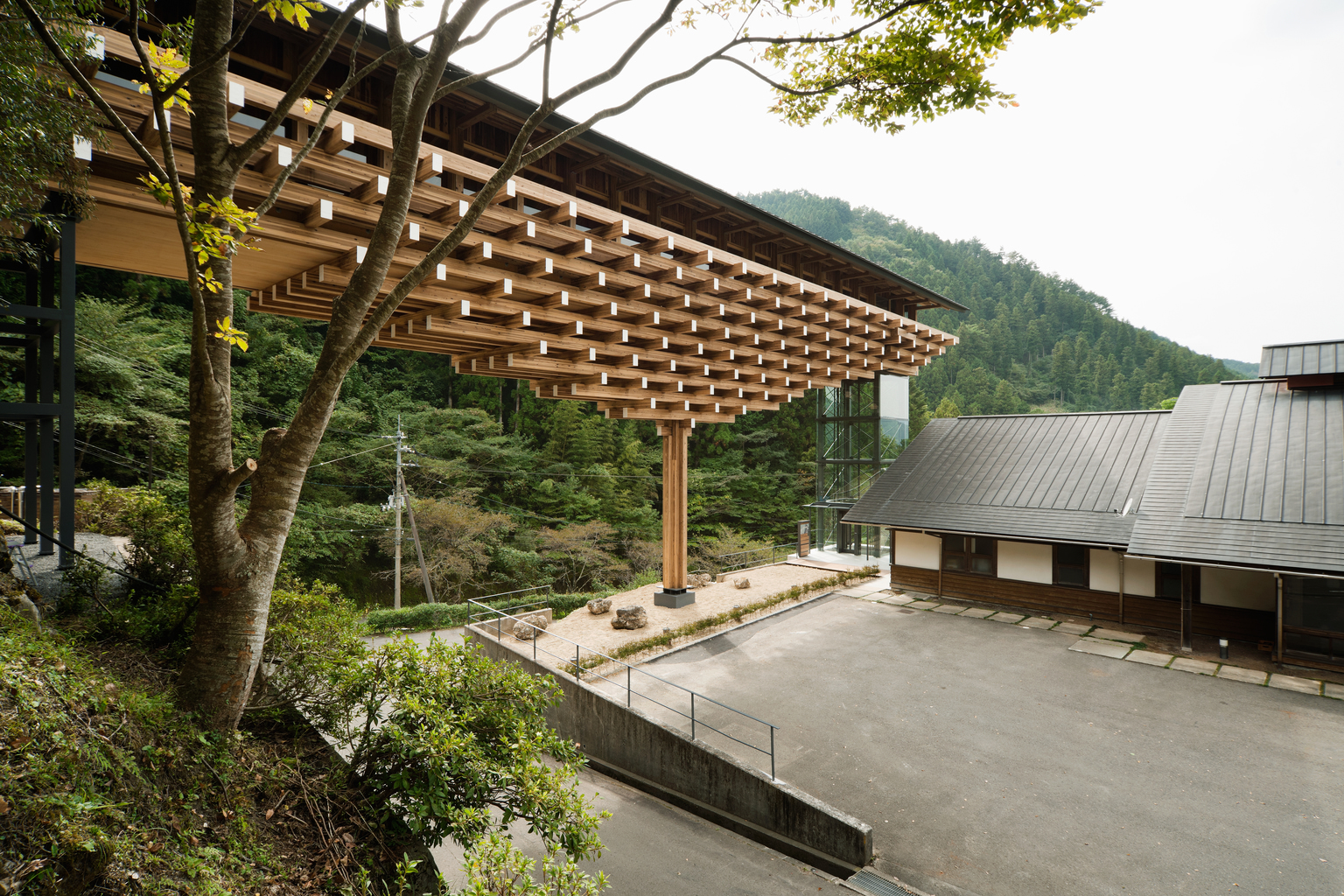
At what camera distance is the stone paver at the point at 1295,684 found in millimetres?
8523

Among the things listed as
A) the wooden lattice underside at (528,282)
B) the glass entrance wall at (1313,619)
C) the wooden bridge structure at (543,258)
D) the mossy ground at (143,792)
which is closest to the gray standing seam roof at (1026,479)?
the glass entrance wall at (1313,619)

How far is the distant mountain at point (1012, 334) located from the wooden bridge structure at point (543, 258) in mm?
33645

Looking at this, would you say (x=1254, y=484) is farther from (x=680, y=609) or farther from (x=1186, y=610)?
(x=680, y=609)

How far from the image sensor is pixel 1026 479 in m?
13.7

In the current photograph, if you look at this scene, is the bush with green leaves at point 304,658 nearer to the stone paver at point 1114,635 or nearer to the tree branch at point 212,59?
the tree branch at point 212,59

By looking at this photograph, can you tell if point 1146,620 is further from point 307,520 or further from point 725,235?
point 307,520

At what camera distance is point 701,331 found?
11.2m

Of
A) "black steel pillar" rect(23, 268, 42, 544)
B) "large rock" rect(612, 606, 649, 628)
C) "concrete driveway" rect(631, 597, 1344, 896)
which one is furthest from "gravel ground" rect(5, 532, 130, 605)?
"large rock" rect(612, 606, 649, 628)

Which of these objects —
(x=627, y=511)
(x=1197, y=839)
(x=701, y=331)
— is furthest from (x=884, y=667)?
(x=627, y=511)

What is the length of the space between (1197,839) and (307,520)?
66.2ft

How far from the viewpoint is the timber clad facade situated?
30.7 ft

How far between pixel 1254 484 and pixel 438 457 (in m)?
22.2

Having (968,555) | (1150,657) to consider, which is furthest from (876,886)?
(968,555)

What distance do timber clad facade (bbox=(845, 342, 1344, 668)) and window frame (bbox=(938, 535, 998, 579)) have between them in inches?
1.5
